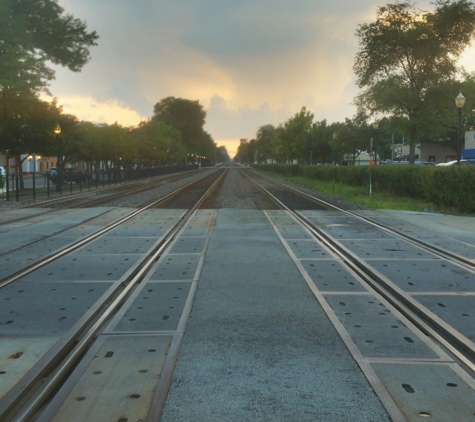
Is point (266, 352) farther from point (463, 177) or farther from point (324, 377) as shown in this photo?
point (463, 177)

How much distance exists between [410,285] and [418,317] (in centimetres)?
173

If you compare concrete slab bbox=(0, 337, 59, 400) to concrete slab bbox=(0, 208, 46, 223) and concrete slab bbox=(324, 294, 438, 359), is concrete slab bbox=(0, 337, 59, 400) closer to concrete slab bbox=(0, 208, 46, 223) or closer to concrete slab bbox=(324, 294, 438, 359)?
concrete slab bbox=(324, 294, 438, 359)

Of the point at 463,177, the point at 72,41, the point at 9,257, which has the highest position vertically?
the point at 72,41

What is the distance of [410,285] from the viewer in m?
8.69

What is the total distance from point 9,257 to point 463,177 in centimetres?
1515

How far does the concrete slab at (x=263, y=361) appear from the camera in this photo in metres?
4.34

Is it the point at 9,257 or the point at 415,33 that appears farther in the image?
the point at 415,33

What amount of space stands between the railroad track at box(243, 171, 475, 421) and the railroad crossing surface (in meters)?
0.05

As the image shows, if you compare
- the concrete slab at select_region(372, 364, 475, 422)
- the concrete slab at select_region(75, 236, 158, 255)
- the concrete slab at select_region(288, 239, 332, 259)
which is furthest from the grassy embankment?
the concrete slab at select_region(372, 364, 475, 422)

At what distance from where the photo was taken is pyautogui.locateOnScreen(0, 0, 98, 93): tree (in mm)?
28875

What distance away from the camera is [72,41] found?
35875 millimetres

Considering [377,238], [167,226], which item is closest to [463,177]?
[377,238]

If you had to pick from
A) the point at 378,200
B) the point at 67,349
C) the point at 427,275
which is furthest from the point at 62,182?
the point at 67,349

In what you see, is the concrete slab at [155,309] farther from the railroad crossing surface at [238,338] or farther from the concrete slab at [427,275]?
the concrete slab at [427,275]
